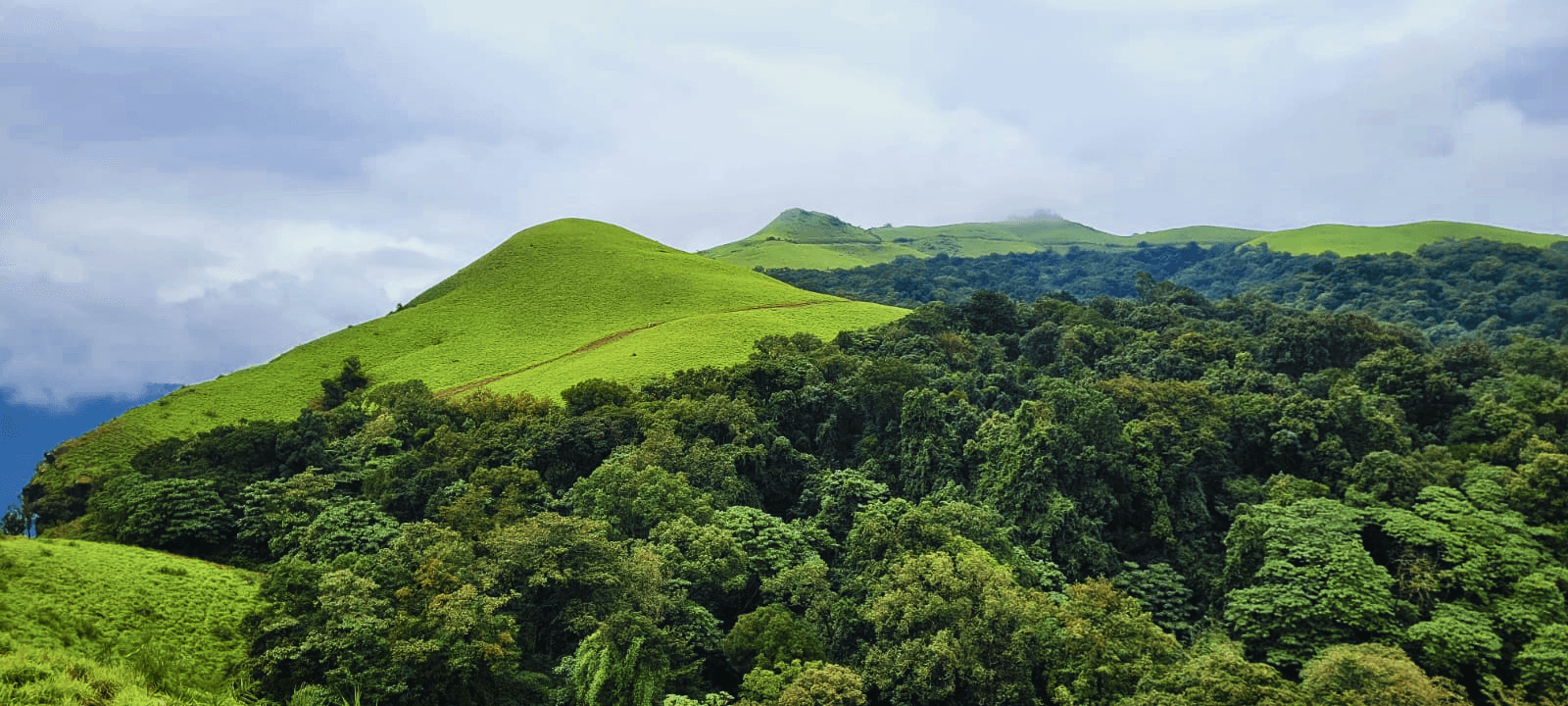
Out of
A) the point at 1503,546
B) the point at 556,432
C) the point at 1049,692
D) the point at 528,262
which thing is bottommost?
the point at 1049,692

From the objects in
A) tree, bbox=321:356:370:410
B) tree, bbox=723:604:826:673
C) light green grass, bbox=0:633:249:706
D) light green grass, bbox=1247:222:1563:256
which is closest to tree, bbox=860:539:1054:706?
tree, bbox=723:604:826:673

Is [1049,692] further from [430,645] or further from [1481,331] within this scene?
[1481,331]

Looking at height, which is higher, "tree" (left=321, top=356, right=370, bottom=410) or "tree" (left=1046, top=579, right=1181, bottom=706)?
"tree" (left=321, top=356, right=370, bottom=410)

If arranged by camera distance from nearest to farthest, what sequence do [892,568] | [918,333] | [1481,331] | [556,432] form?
1. [892,568]
2. [556,432]
3. [918,333]
4. [1481,331]

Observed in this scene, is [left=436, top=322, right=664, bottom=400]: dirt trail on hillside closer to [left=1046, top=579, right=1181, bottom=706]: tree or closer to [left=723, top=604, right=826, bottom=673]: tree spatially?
[left=723, top=604, right=826, bottom=673]: tree

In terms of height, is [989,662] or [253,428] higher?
[253,428]

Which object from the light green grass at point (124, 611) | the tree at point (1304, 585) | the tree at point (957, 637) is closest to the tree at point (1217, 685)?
A: the tree at point (957, 637)

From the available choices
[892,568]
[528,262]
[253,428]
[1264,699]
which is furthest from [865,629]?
[528,262]
